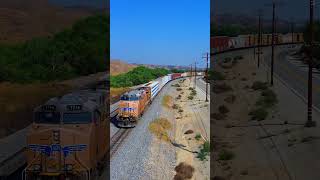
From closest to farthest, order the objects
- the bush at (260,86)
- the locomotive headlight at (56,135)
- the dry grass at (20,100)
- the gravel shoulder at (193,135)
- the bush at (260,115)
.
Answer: the locomotive headlight at (56,135) < the gravel shoulder at (193,135) < the bush at (260,115) < the dry grass at (20,100) < the bush at (260,86)

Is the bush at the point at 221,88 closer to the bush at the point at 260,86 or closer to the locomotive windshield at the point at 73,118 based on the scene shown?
the bush at the point at 260,86

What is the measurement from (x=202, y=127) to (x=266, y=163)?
53.8 ft

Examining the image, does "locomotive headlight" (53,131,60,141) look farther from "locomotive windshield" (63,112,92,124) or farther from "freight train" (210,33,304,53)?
"freight train" (210,33,304,53)

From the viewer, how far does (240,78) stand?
73.9 m

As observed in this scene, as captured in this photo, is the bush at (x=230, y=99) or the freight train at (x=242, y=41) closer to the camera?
the bush at (x=230, y=99)

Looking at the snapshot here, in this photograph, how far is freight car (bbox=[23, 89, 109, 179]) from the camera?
63.4 feet

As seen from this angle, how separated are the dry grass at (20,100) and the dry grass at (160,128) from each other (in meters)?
12.2

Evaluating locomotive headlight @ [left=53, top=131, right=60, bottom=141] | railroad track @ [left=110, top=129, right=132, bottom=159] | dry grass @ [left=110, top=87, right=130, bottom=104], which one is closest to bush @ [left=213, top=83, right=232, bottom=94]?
dry grass @ [left=110, top=87, right=130, bottom=104]

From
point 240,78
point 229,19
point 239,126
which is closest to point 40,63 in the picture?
point 240,78

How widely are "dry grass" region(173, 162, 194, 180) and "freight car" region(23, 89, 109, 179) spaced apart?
17.3ft

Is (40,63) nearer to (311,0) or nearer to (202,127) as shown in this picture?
(202,127)

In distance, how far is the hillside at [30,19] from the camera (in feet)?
300

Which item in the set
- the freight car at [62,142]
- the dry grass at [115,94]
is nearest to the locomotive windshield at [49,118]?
the freight car at [62,142]

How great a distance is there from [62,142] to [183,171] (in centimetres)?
736
